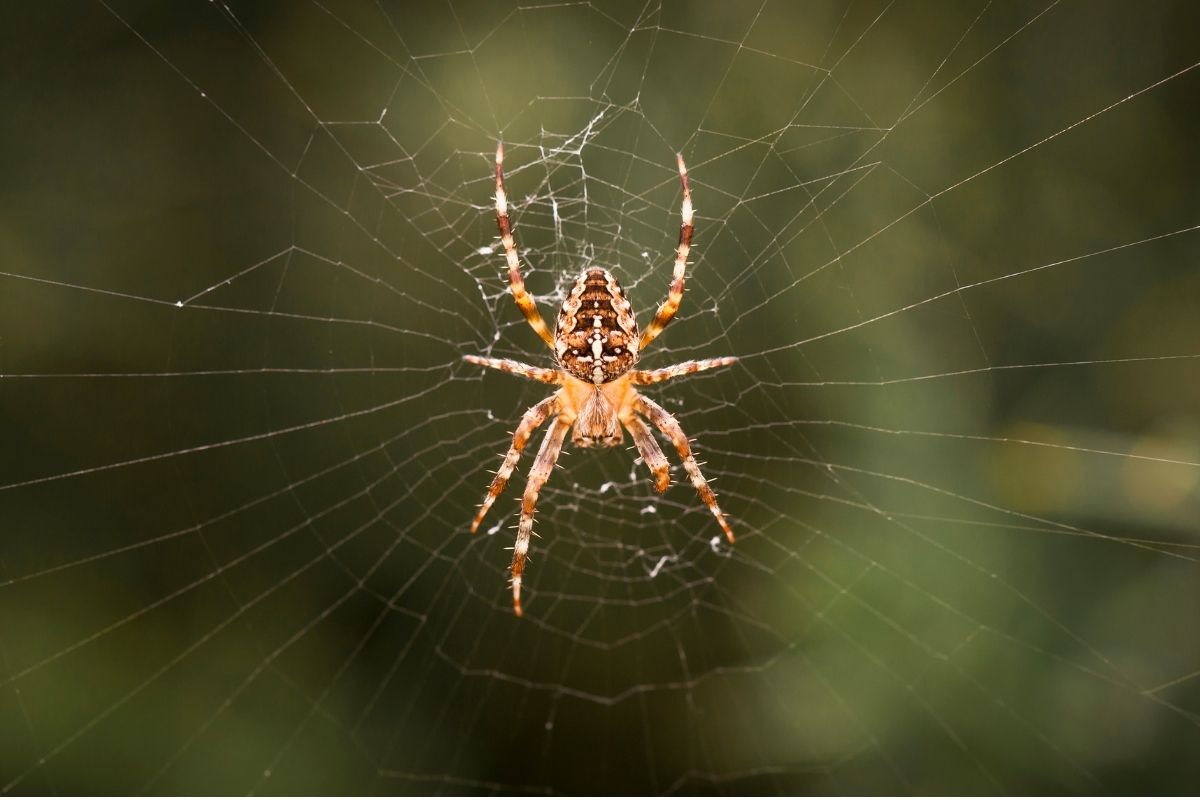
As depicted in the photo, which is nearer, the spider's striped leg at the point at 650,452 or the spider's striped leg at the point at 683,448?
the spider's striped leg at the point at 683,448

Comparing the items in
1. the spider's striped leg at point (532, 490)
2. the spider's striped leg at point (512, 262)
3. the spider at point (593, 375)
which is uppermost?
the spider's striped leg at point (512, 262)

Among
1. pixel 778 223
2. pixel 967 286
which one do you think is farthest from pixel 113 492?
pixel 967 286

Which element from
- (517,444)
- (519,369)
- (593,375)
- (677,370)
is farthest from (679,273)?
(517,444)

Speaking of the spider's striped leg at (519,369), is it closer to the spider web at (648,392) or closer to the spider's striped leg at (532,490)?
the spider's striped leg at (532,490)

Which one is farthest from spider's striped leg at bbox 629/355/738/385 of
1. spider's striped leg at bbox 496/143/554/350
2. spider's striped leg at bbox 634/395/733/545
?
spider's striped leg at bbox 496/143/554/350

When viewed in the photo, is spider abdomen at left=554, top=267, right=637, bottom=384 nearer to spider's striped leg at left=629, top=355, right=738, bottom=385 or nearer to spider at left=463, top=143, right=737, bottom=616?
spider at left=463, top=143, right=737, bottom=616

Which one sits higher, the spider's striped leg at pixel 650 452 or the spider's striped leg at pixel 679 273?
the spider's striped leg at pixel 679 273

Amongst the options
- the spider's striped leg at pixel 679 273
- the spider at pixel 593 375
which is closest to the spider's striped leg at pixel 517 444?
the spider at pixel 593 375

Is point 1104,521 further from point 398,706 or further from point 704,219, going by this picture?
point 398,706
